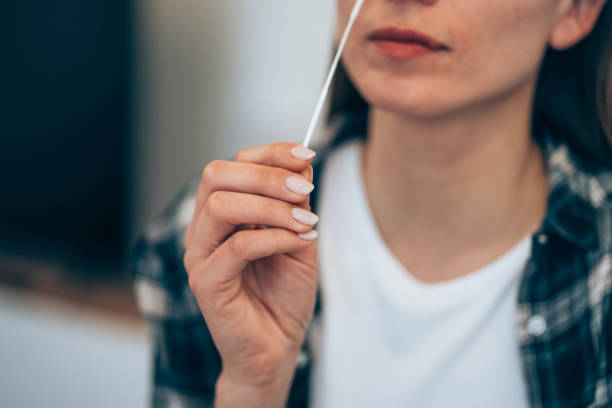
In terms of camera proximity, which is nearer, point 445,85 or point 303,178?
point 303,178

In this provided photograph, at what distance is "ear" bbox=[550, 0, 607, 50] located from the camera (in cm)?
84

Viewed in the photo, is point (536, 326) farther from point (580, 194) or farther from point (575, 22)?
point (575, 22)

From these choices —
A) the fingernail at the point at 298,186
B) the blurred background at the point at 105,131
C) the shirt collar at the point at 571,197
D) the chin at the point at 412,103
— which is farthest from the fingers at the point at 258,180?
the blurred background at the point at 105,131

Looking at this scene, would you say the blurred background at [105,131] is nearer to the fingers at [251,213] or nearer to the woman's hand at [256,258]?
the woman's hand at [256,258]

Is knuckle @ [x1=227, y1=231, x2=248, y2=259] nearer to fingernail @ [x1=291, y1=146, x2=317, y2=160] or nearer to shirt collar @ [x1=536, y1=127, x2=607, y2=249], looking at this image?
fingernail @ [x1=291, y1=146, x2=317, y2=160]

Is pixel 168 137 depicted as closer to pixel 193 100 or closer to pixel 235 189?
pixel 193 100

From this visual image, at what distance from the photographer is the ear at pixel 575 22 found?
2.77ft

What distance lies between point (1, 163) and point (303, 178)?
1.82 meters

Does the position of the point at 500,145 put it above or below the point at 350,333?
above

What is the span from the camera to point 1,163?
206 cm

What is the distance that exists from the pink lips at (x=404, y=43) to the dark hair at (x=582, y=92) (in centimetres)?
30

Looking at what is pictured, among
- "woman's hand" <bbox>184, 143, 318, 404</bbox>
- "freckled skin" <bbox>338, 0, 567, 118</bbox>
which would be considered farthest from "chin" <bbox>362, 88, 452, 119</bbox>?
"woman's hand" <bbox>184, 143, 318, 404</bbox>

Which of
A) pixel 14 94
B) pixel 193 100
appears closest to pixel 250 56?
pixel 193 100

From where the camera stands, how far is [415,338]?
86 cm
